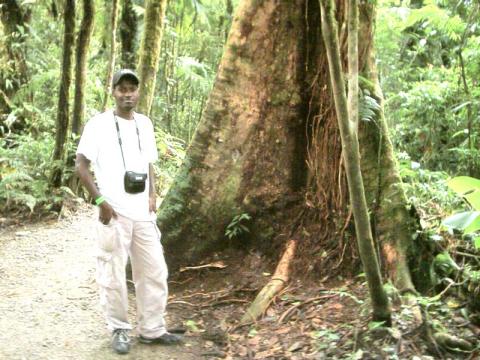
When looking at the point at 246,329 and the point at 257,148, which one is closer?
the point at 246,329

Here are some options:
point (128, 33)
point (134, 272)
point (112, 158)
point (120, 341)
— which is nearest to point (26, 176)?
point (128, 33)

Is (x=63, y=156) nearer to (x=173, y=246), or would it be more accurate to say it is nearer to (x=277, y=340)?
(x=173, y=246)

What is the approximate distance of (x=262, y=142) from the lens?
657 centimetres

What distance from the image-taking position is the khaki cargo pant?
4773 millimetres

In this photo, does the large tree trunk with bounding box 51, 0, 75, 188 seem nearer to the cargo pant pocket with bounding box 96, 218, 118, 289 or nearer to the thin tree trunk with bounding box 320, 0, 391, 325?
the cargo pant pocket with bounding box 96, 218, 118, 289

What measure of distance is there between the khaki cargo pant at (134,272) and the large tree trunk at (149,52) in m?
4.79

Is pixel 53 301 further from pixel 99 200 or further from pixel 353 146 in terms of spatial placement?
pixel 353 146

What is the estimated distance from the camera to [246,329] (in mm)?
5379

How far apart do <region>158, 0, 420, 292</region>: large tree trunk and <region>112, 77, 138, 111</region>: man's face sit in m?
1.81

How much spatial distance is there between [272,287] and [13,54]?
387 inches

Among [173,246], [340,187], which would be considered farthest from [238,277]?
[340,187]

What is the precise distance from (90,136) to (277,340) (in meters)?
2.39

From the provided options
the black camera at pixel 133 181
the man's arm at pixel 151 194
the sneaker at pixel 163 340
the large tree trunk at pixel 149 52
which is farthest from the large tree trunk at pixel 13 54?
the sneaker at pixel 163 340

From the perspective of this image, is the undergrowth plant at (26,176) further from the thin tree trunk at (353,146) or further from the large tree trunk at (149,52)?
the thin tree trunk at (353,146)
